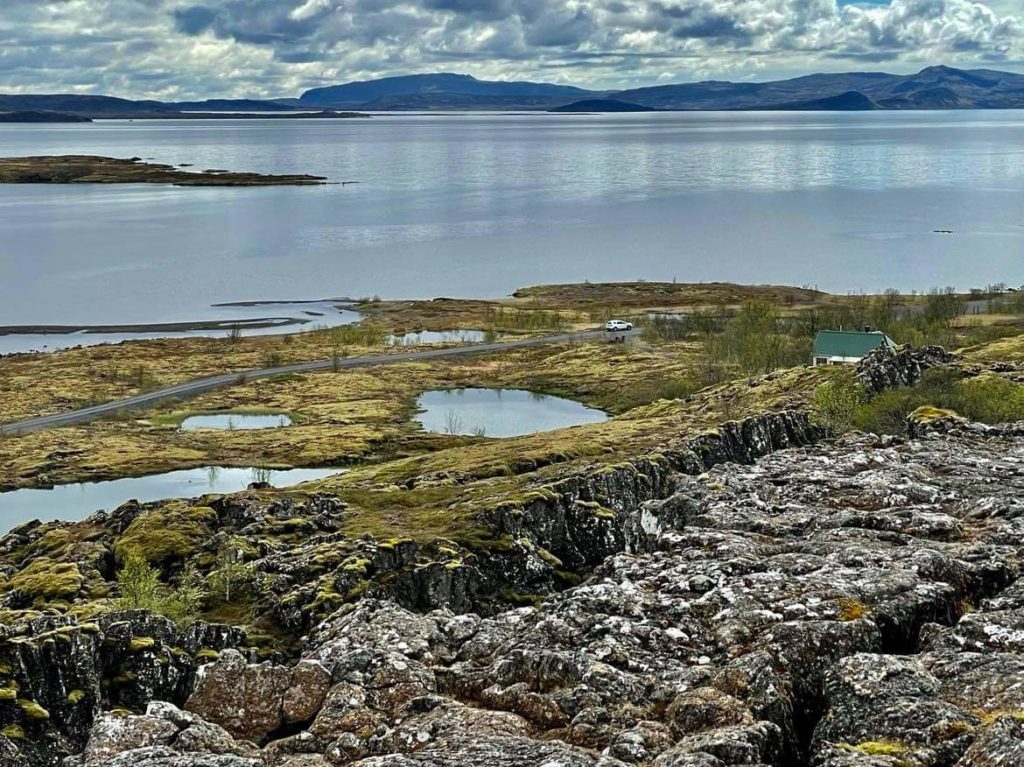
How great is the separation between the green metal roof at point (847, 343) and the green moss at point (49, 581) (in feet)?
215

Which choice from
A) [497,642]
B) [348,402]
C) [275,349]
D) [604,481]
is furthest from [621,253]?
[497,642]

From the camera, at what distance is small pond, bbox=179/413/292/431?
3585 inches

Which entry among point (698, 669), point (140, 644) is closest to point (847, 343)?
point (698, 669)

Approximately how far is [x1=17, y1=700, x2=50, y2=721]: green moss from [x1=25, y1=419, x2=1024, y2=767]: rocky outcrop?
12.9ft

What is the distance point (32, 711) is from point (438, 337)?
10952cm

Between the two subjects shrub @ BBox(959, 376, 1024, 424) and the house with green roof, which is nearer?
shrub @ BBox(959, 376, 1024, 424)

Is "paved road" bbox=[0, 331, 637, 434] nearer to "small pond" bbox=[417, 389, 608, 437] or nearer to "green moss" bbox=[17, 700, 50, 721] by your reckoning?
"small pond" bbox=[417, 389, 608, 437]

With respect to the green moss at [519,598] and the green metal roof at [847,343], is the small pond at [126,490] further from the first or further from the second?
the green metal roof at [847,343]

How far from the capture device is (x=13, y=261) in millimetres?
187500

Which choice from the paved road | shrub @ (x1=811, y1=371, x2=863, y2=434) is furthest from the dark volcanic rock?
the paved road

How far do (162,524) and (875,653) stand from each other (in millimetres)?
31574

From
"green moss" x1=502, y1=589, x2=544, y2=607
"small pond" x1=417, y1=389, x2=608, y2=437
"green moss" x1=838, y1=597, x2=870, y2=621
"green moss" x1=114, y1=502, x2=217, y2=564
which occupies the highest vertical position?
"green moss" x1=838, y1=597, x2=870, y2=621

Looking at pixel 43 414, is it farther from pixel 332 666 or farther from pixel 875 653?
pixel 875 653

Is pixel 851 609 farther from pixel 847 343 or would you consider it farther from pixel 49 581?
pixel 847 343
